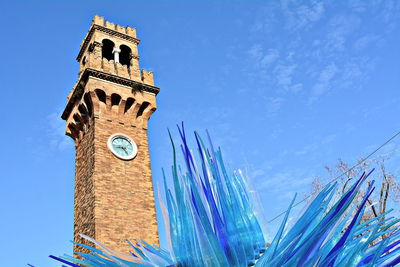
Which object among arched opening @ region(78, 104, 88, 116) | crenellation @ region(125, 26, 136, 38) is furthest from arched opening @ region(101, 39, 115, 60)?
arched opening @ region(78, 104, 88, 116)

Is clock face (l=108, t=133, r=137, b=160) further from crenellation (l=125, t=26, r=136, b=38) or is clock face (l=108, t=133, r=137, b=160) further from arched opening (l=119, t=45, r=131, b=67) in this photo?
crenellation (l=125, t=26, r=136, b=38)

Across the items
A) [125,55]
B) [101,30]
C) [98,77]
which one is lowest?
[98,77]

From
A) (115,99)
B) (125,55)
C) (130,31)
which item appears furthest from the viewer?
(130,31)

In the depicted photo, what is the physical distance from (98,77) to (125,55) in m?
3.60

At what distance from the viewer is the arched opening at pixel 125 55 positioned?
1838cm

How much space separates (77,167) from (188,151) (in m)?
13.3

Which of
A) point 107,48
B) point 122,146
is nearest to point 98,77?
point 122,146

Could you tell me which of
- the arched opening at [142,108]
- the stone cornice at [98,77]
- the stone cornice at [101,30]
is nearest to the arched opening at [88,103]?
the stone cornice at [98,77]

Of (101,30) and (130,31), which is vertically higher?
(130,31)

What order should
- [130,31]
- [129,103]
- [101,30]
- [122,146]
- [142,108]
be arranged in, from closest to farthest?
[122,146]
[129,103]
[142,108]
[101,30]
[130,31]

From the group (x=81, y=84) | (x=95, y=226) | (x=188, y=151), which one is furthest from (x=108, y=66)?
(x=188, y=151)

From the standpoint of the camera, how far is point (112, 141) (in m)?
14.4

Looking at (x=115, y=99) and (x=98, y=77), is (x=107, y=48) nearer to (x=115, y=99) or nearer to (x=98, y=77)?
(x=98, y=77)

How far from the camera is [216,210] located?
3.06m
